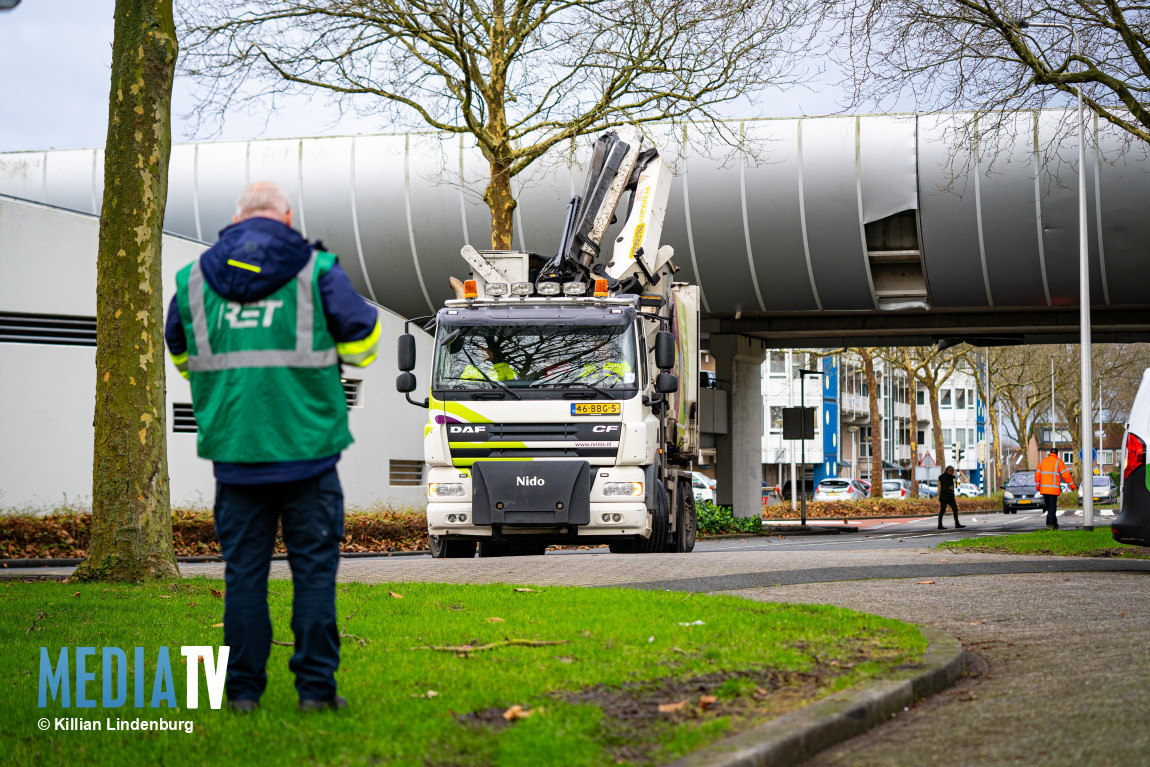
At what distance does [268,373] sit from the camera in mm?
4762

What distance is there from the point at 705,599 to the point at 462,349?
5.42 m

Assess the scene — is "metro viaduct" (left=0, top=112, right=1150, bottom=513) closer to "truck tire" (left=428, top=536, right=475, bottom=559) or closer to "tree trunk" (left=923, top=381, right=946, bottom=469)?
"truck tire" (left=428, top=536, right=475, bottom=559)

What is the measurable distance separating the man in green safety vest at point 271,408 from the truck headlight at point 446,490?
8.60m

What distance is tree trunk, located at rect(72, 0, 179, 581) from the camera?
10.4 metres

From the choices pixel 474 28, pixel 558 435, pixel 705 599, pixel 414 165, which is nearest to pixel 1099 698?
pixel 705 599

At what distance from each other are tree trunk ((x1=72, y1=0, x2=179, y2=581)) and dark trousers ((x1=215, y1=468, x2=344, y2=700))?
598cm

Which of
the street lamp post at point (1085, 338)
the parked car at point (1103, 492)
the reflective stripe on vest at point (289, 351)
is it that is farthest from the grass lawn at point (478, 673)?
the parked car at point (1103, 492)

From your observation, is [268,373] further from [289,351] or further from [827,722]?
[827,722]

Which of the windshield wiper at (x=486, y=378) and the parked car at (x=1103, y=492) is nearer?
the windshield wiper at (x=486, y=378)

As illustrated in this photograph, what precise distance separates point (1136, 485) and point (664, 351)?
4.90m

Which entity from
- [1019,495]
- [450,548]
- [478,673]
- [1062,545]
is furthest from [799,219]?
[1019,495]

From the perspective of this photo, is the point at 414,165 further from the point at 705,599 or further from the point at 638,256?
the point at 705,599

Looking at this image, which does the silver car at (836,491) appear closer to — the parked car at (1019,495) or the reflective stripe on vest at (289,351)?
the parked car at (1019,495)

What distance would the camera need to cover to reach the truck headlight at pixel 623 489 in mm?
13352
